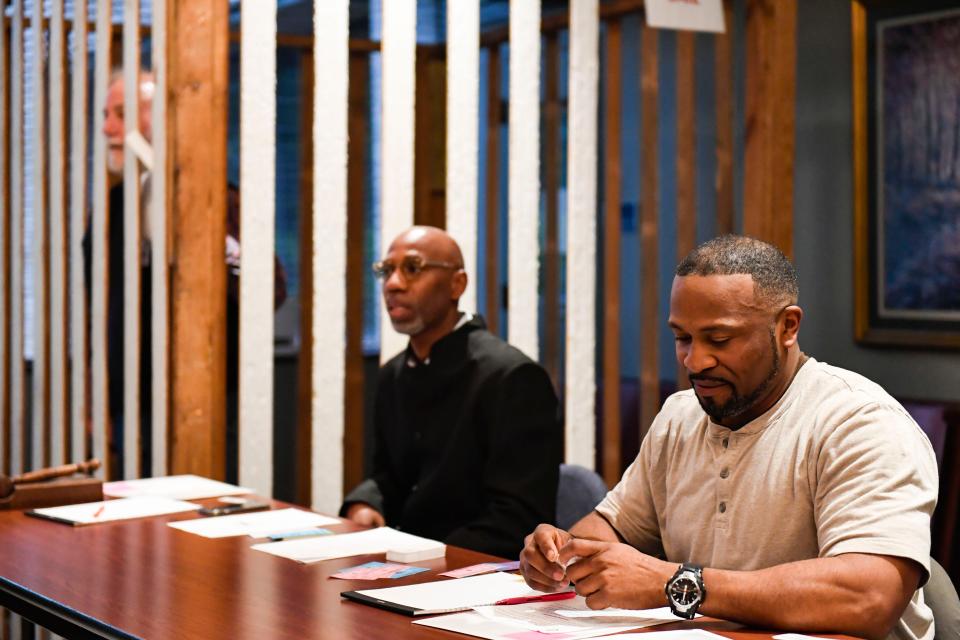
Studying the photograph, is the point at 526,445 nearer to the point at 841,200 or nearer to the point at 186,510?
the point at 186,510

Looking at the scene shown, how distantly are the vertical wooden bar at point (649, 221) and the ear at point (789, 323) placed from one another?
225 centimetres

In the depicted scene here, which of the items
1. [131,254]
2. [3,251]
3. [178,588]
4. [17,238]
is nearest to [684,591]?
[178,588]

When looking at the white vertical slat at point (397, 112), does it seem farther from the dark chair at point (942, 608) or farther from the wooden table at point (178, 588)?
the dark chair at point (942, 608)

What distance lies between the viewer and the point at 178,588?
85.7 inches

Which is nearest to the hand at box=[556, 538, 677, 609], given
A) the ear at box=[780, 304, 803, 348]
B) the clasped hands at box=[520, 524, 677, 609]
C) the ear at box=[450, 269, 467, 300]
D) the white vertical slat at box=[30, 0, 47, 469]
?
the clasped hands at box=[520, 524, 677, 609]

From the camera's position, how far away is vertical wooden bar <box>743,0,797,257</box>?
14.0 ft

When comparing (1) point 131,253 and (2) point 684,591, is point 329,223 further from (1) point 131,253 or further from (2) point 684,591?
(2) point 684,591

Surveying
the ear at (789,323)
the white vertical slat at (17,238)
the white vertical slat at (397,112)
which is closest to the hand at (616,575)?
the ear at (789,323)

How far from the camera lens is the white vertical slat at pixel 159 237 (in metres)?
3.59

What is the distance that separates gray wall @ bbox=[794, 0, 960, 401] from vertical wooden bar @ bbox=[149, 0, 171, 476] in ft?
8.86

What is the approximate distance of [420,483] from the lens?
3.37 metres

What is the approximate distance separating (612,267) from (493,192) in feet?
4.28

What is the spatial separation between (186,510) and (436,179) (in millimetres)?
3142

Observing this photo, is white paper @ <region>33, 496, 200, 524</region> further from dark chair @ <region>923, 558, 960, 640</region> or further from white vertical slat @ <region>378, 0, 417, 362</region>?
dark chair @ <region>923, 558, 960, 640</region>
